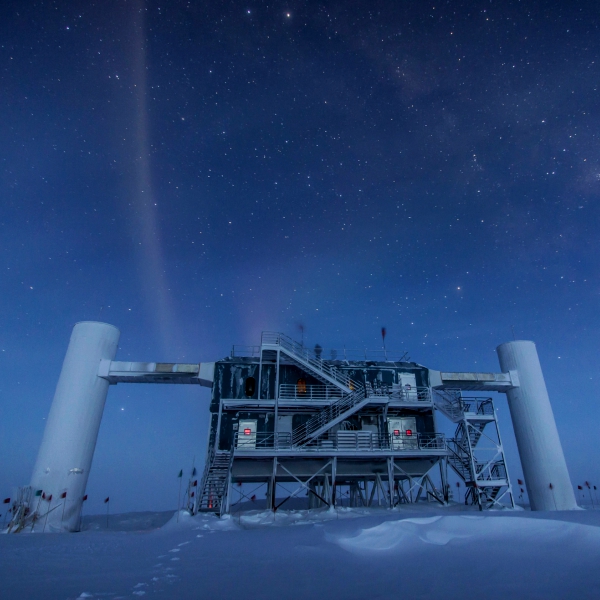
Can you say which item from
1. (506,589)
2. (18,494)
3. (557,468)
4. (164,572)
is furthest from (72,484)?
(557,468)

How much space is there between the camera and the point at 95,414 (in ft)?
99.8

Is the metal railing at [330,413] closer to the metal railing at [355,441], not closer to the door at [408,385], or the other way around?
the metal railing at [355,441]

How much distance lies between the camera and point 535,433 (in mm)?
32688

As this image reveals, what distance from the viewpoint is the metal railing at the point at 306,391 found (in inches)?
1270

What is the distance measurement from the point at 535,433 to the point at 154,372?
1248 inches

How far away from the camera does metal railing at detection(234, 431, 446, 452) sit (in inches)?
1113

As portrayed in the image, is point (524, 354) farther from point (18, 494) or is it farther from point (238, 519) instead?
point (18, 494)

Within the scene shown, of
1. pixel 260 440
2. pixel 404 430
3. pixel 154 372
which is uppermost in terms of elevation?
pixel 154 372

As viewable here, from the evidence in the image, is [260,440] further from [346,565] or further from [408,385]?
[346,565]

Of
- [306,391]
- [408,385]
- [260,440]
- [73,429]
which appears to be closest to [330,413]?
[306,391]

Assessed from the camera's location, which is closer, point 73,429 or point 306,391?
point 73,429

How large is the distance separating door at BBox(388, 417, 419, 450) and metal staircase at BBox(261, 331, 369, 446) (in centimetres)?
442

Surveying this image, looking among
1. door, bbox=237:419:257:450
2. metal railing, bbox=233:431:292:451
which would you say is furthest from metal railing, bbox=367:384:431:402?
door, bbox=237:419:257:450

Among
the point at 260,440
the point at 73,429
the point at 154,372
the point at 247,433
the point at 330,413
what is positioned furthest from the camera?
the point at 154,372
